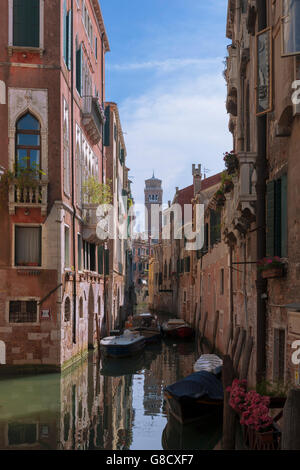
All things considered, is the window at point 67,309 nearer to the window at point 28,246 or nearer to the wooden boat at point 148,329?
the window at point 28,246

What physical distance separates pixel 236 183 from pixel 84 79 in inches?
450

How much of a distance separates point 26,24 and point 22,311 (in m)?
7.94

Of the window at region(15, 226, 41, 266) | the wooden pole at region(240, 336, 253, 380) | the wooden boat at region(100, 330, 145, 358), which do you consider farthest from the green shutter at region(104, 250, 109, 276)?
the wooden pole at region(240, 336, 253, 380)

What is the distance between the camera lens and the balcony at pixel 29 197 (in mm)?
14500

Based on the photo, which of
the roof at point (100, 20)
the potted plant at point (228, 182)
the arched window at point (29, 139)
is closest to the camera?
the potted plant at point (228, 182)

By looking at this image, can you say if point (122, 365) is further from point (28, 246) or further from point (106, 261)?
point (106, 261)

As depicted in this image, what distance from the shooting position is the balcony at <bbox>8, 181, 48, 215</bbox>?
1450 cm

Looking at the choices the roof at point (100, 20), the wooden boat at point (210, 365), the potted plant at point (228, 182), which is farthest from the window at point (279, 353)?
the roof at point (100, 20)

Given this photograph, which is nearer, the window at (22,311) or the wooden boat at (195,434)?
the wooden boat at (195,434)

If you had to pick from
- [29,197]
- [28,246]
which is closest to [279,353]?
[28,246]

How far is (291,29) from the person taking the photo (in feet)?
19.7

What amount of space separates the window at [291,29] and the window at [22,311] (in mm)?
10599
